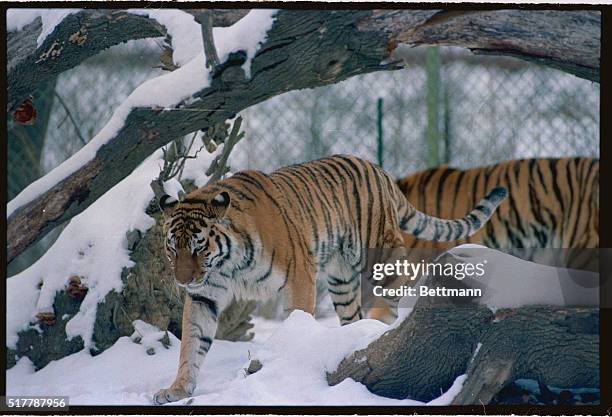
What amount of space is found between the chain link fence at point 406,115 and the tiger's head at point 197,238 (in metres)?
0.29

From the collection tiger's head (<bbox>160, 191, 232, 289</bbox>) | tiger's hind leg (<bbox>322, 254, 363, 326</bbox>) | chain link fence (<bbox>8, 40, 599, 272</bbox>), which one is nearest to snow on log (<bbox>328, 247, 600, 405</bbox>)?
tiger's hind leg (<bbox>322, 254, 363, 326</bbox>)

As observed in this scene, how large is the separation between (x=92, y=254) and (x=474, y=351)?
1978 millimetres

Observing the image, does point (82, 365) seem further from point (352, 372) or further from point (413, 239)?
point (413, 239)

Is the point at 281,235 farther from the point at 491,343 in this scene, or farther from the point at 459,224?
the point at 491,343

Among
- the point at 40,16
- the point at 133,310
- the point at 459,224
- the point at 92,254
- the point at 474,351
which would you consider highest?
the point at 40,16

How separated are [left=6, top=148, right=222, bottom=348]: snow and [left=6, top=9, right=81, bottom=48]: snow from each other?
2.69 ft

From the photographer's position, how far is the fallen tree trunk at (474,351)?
4.58 metres

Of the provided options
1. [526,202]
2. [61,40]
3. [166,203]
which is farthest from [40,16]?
[526,202]

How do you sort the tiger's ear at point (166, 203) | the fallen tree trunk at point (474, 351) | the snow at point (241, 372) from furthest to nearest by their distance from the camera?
the tiger's ear at point (166, 203) → the snow at point (241, 372) → the fallen tree trunk at point (474, 351)

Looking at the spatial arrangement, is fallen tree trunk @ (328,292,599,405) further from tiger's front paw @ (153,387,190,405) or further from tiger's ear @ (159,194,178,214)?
tiger's ear @ (159,194,178,214)

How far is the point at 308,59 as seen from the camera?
4902mm

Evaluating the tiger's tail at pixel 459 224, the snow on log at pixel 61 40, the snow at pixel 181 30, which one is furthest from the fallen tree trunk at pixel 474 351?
the snow on log at pixel 61 40

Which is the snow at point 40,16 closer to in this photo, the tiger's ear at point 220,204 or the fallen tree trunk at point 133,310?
the fallen tree trunk at point 133,310

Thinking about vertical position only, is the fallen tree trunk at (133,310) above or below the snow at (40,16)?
below
